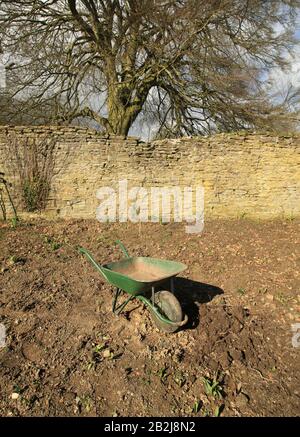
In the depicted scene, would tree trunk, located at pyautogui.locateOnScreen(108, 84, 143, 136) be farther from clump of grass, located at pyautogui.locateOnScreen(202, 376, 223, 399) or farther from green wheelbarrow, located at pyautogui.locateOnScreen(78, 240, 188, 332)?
clump of grass, located at pyautogui.locateOnScreen(202, 376, 223, 399)

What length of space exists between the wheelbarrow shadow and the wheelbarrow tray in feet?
1.50

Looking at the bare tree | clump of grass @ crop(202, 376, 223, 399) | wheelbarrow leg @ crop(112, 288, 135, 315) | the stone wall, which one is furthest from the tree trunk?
clump of grass @ crop(202, 376, 223, 399)

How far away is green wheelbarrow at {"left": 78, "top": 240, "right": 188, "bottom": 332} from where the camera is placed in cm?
314

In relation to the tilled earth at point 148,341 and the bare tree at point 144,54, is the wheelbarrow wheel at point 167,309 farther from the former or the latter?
the bare tree at point 144,54

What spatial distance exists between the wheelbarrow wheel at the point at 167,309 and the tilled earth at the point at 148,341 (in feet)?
0.46

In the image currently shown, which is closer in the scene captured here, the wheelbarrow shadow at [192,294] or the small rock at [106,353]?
the small rock at [106,353]

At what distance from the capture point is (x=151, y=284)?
3.15 metres
